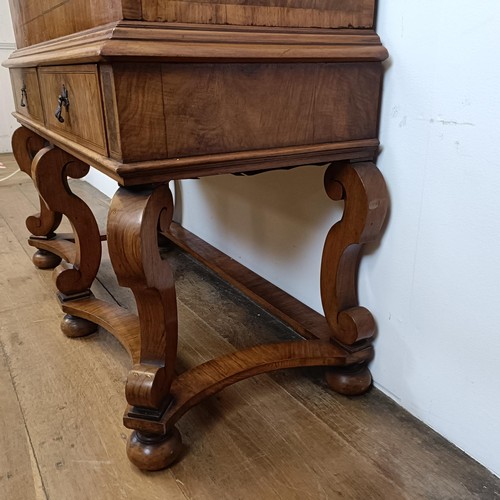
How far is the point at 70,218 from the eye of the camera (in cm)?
115

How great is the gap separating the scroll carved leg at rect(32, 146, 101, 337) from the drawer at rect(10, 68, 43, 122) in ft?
0.30

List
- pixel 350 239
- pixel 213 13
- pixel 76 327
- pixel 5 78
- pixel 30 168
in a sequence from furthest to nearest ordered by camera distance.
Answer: pixel 5 78
pixel 30 168
pixel 76 327
pixel 350 239
pixel 213 13

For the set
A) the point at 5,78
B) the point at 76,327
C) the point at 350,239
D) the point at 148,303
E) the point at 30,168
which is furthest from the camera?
the point at 5,78

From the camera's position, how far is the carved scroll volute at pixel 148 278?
2.10 feet

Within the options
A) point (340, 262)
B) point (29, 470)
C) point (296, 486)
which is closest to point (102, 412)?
point (29, 470)

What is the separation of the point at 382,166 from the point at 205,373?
0.45m

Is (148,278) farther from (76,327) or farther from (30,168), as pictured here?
(30,168)

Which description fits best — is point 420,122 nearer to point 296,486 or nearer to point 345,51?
point 345,51

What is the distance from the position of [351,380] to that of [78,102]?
2.11 feet

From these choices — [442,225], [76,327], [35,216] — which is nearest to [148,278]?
[442,225]

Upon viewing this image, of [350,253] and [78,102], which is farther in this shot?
[350,253]

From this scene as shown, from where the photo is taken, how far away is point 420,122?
29.5 inches

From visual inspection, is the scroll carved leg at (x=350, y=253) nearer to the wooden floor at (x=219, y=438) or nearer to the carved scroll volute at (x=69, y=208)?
the wooden floor at (x=219, y=438)

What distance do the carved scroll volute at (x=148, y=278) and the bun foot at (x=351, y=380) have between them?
315 mm
